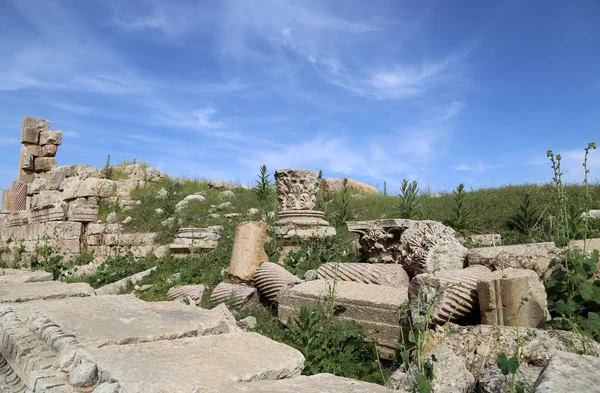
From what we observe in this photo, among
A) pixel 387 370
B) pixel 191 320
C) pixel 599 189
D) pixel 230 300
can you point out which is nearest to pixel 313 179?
pixel 230 300

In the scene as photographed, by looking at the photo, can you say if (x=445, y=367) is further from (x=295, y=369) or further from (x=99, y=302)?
(x=99, y=302)

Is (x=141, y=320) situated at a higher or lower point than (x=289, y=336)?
higher

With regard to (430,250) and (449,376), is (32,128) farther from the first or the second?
(449,376)

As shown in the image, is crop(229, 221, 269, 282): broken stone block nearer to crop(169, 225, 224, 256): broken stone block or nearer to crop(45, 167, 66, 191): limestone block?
crop(169, 225, 224, 256): broken stone block

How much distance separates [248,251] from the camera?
6879 mm

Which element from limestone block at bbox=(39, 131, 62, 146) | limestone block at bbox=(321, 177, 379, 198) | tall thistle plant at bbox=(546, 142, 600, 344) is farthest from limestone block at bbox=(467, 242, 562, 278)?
limestone block at bbox=(39, 131, 62, 146)

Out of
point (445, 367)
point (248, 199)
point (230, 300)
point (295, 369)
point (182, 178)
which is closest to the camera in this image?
point (295, 369)

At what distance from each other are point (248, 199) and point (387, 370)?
976 cm

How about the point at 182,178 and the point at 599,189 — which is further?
the point at 182,178

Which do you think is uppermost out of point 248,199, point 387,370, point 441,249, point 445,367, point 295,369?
point 248,199

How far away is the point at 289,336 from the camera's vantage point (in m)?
4.38

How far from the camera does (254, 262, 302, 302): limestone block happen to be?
5.89 metres

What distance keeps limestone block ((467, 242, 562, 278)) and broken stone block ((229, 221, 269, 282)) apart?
10.8ft

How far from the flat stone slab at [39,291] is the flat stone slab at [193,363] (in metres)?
1.97
